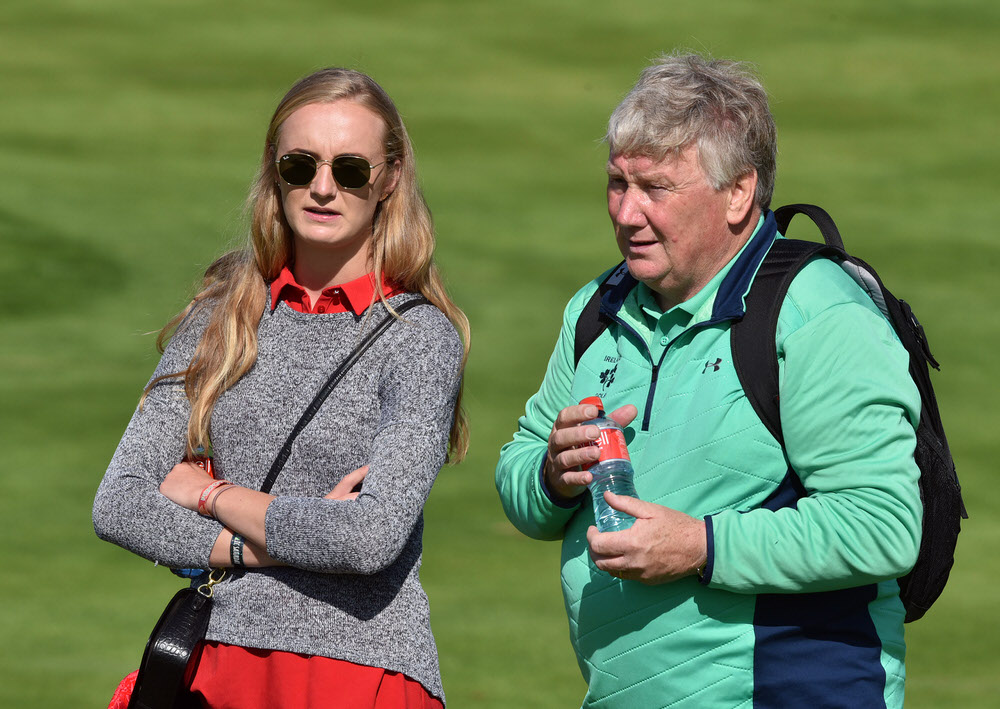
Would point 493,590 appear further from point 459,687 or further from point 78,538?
point 78,538

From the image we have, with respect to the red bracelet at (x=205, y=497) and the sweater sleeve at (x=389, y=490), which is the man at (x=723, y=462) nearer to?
the sweater sleeve at (x=389, y=490)

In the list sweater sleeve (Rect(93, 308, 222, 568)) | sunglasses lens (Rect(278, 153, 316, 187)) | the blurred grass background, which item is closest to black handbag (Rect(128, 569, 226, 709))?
sweater sleeve (Rect(93, 308, 222, 568))

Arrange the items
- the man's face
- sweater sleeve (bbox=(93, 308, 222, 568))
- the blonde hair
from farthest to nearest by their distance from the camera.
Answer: the blonde hair, sweater sleeve (bbox=(93, 308, 222, 568)), the man's face

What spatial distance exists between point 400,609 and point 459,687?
2827 millimetres

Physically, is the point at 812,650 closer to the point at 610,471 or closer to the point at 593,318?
the point at 610,471

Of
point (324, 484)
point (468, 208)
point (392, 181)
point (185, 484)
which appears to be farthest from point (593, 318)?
point (468, 208)

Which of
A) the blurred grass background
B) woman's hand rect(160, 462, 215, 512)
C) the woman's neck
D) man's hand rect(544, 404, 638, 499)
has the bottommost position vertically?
the blurred grass background

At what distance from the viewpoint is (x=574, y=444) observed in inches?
101

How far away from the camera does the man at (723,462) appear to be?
2416 mm

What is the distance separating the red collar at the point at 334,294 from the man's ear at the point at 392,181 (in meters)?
0.20

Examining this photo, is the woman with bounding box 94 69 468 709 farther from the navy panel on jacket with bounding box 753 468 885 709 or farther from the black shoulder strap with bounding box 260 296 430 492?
the navy panel on jacket with bounding box 753 468 885 709

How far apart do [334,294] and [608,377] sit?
2.03 feet

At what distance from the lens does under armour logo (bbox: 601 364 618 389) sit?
109 inches

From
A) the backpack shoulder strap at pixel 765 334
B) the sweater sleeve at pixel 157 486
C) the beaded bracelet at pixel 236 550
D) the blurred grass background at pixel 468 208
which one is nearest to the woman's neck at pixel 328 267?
the sweater sleeve at pixel 157 486
